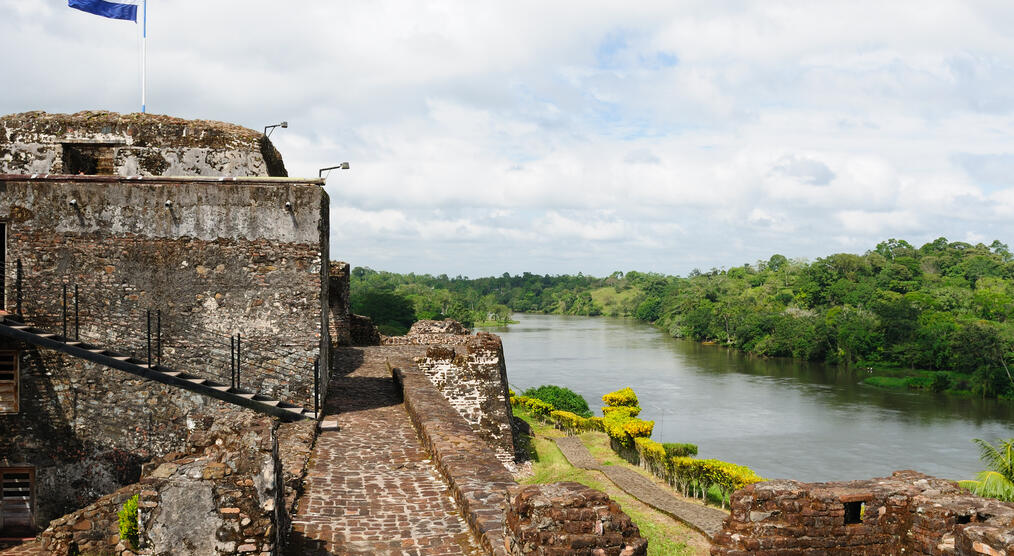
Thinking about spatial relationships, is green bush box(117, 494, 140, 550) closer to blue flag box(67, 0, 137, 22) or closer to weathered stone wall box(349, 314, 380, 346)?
blue flag box(67, 0, 137, 22)

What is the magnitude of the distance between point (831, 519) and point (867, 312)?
199 feet

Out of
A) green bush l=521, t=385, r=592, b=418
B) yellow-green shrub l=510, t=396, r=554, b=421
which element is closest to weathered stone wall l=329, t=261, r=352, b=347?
yellow-green shrub l=510, t=396, r=554, b=421

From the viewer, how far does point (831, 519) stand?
5.96 meters

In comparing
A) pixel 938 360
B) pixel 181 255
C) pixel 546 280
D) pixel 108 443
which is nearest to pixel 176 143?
pixel 181 255

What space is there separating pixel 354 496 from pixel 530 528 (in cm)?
277

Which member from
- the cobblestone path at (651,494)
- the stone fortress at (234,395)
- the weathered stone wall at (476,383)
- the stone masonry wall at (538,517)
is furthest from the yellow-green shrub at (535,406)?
the stone masonry wall at (538,517)

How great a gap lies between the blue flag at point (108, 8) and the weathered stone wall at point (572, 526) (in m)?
11.2

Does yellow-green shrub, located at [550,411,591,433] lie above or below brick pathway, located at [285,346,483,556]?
below

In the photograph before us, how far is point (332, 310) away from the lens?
18.8 metres

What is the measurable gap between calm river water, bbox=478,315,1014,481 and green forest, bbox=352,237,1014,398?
2.48 metres

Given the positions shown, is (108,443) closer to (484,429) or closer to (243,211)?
(243,211)

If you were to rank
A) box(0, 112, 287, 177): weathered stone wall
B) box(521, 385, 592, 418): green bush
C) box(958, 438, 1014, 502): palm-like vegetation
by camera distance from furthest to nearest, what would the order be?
box(521, 385, 592, 418): green bush → box(958, 438, 1014, 502): palm-like vegetation → box(0, 112, 287, 177): weathered stone wall

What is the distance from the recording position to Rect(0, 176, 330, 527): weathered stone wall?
9617 millimetres

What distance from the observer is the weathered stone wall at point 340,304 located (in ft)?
61.2
